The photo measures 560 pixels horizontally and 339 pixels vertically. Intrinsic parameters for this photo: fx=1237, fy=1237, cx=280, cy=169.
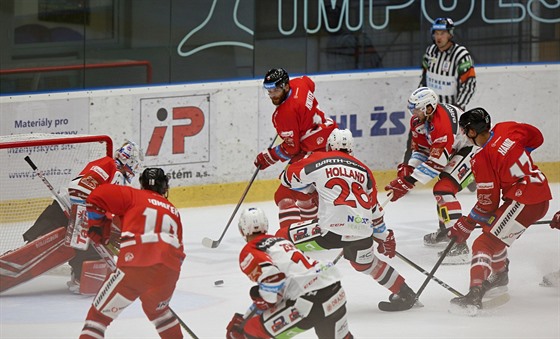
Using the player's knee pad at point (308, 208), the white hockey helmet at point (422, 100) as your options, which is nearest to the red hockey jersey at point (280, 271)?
the player's knee pad at point (308, 208)

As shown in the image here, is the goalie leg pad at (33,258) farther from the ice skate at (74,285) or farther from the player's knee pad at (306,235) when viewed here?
the player's knee pad at (306,235)

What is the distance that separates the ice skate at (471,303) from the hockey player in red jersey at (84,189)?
6.24 ft

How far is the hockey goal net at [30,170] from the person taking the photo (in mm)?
7074

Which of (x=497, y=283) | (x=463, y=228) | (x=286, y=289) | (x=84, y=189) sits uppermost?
(x=84, y=189)

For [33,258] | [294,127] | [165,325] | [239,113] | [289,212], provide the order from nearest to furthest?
[165,325] → [33,258] → [289,212] → [294,127] → [239,113]

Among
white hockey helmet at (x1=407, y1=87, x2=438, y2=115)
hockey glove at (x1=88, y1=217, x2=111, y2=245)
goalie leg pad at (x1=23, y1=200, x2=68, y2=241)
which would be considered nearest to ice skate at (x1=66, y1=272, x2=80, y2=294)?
goalie leg pad at (x1=23, y1=200, x2=68, y2=241)

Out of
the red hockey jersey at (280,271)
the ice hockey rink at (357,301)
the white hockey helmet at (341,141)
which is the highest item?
the white hockey helmet at (341,141)

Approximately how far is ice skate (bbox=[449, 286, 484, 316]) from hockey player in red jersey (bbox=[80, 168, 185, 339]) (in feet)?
5.90

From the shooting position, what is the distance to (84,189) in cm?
657

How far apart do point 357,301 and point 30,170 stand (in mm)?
2315

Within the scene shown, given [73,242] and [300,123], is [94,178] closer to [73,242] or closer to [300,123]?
[73,242]

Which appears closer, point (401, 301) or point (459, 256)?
point (401, 301)

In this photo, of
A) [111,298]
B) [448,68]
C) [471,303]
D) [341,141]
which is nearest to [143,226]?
[111,298]

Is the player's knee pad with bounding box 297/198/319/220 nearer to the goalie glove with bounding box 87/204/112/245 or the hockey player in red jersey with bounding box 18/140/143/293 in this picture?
the hockey player in red jersey with bounding box 18/140/143/293
